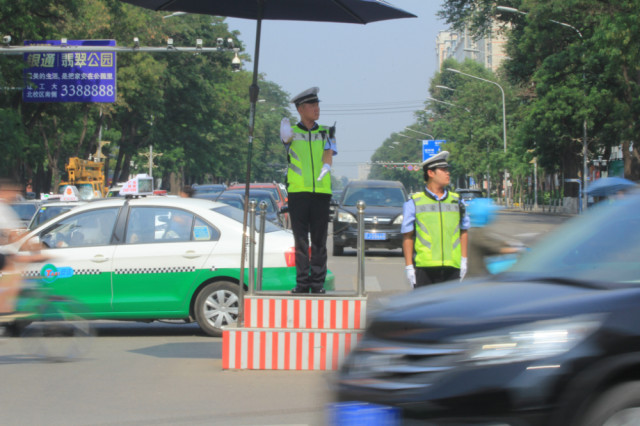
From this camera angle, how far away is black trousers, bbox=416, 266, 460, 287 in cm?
766

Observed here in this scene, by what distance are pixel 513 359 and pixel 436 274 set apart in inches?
156

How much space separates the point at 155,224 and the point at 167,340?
1320 mm

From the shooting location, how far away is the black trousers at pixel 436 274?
7.66 metres

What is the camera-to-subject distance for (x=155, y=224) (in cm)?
1080

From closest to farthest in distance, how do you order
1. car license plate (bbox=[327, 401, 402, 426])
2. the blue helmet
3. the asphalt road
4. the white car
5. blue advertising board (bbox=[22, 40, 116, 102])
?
car license plate (bbox=[327, 401, 402, 426]) → the asphalt road → the blue helmet → the white car → blue advertising board (bbox=[22, 40, 116, 102])

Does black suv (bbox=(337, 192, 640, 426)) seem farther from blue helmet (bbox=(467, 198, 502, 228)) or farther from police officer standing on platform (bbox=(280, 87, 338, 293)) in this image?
police officer standing on platform (bbox=(280, 87, 338, 293))

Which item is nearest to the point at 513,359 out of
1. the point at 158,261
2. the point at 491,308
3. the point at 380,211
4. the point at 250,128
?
the point at 491,308

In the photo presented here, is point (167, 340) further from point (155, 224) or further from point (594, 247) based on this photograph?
point (594, 247)

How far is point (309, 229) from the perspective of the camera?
866 cm

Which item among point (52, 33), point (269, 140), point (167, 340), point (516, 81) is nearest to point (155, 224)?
point (167, 340)

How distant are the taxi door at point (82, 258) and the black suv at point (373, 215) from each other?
11.2 metres

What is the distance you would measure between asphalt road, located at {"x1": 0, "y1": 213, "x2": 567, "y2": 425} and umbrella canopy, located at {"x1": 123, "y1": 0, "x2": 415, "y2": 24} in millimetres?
2352

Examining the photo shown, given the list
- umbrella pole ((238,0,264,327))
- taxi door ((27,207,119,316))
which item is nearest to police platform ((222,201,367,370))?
umbrella pole ((238,0,264,327))

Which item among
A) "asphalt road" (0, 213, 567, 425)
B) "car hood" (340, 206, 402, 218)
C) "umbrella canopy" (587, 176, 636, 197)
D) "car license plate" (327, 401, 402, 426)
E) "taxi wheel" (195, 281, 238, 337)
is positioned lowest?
"asphalt road" (0, 213, 567, 425)
